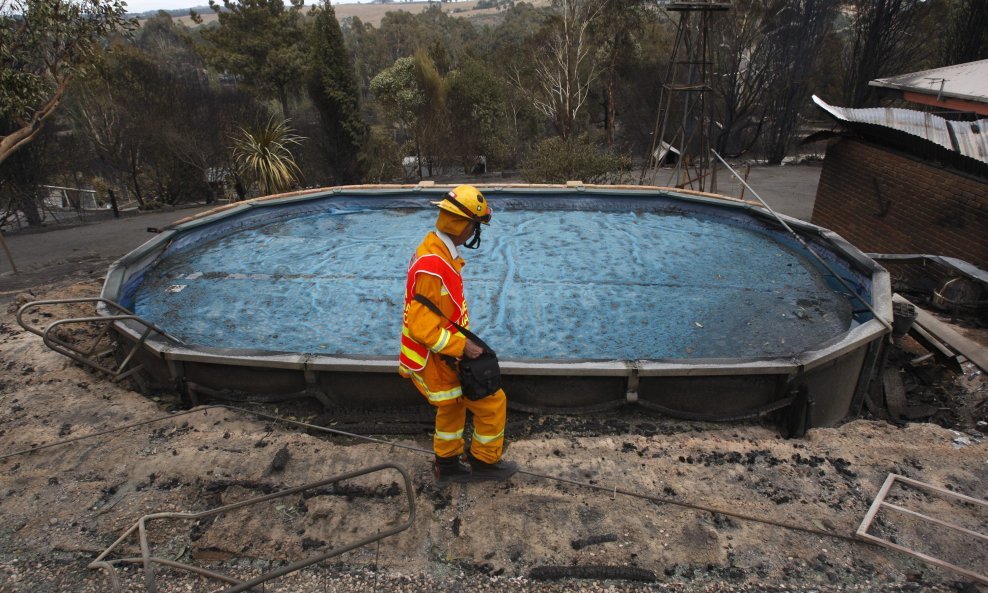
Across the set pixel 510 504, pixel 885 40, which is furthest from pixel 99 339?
pixel 885 40

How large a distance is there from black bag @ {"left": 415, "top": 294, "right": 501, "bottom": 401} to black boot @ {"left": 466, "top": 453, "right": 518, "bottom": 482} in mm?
535

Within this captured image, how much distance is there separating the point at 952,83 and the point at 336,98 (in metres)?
14.6

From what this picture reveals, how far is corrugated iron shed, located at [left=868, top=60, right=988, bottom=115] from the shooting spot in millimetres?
9552

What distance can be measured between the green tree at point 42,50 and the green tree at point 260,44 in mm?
19083

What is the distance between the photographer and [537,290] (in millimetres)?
5738

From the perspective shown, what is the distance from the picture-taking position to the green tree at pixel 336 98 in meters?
15.8

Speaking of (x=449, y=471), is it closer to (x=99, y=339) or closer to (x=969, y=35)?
(x=99, y=339)

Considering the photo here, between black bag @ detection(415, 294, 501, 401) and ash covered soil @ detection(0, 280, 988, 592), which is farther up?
black bag @ detection(415, 294, 501, 401)

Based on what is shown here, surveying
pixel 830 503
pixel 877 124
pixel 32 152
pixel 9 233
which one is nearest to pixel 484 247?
pixel 830 503

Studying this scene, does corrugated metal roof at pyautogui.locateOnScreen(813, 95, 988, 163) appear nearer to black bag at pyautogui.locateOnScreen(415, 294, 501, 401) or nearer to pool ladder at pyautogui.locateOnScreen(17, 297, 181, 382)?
black bag at pyautogui.locateOnScreen(415, 294, 501, 401)

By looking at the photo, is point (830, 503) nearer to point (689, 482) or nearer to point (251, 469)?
point (689, 482)

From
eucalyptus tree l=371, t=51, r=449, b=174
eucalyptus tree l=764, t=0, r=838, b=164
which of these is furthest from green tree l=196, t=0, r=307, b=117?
eucalyptus tree l=764, t=0, r=838, b=164

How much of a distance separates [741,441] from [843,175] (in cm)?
788

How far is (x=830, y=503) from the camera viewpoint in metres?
3.16
